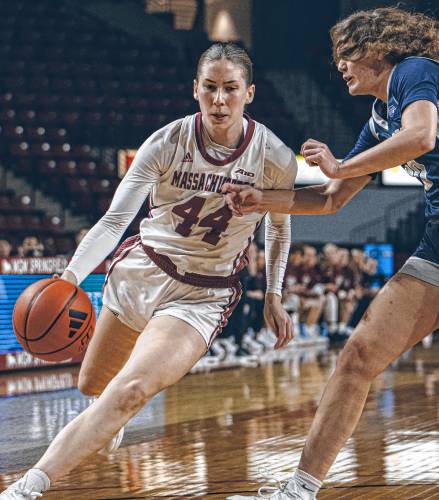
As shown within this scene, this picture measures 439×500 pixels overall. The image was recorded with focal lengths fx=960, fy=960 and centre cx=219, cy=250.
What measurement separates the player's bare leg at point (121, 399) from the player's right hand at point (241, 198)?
0.55 metres

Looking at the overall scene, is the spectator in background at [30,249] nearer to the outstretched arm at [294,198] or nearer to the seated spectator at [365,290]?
the seated spectator at [365,290]

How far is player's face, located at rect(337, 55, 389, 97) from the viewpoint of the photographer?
3.77m

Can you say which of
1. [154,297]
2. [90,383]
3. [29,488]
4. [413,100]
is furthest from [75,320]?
[413,100]

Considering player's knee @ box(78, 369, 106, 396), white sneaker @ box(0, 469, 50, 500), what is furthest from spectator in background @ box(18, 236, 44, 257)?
white sneaker @ box(0, 469, 50, 500)

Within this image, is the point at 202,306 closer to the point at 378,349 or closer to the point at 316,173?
the point at 378,349

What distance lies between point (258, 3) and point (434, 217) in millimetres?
21201

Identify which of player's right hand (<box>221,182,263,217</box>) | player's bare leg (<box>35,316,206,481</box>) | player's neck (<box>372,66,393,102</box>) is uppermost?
player's neck (<box>372,66,393,102</box>)

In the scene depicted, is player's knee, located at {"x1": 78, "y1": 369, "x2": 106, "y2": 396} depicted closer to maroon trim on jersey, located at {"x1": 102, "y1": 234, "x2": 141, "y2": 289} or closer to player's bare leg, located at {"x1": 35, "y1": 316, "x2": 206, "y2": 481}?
maroon trim on jersey, located at {"x1": 102, "y1": 234, "x2": 141, "y2": 289}

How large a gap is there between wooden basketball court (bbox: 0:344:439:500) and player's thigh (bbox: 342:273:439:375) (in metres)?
0.83

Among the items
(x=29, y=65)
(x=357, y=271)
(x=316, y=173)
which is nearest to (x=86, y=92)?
(x=29, y=65)

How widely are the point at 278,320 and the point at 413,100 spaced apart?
1.21 metres

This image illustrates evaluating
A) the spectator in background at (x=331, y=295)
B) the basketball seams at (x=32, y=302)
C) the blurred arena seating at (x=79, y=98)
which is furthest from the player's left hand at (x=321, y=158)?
the spectator in background at (x=331, y=295)

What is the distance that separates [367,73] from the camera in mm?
3789

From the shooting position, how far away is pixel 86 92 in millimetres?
18672
